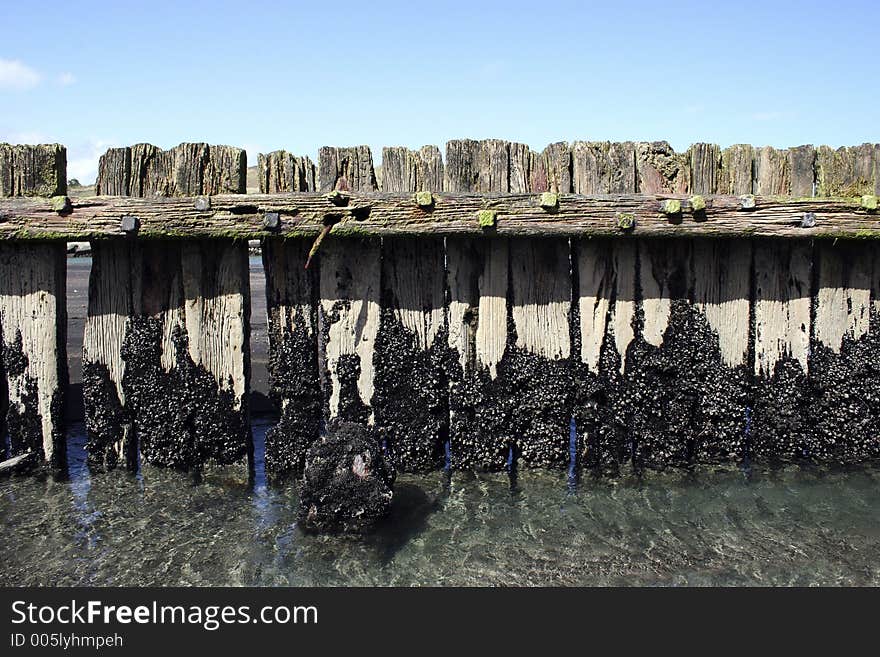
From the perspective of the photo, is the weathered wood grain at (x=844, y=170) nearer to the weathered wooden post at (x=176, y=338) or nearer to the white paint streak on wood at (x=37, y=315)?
the weathered wooden post at (x=176, y=338)

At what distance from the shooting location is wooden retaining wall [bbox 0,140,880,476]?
538cm

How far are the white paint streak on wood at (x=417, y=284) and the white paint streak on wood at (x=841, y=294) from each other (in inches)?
115

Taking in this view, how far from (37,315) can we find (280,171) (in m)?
2.08

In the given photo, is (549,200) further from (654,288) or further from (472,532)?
(472,532)

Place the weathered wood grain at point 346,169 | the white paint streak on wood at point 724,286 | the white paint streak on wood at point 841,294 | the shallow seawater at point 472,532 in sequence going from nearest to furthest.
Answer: the shallow seawater at point 472,532 → the weathered wood grain at point 346,169 → the white paint streak on wood at point 724,286 → the white paint streak on wood at point 841,294

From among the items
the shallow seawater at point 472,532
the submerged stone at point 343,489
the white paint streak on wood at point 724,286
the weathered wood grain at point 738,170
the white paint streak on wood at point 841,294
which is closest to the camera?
the shallow seawater at point 472,532

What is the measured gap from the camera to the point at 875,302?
596 centimetres

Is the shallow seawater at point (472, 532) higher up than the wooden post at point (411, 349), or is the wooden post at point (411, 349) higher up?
the wooden post at point (411, 349)

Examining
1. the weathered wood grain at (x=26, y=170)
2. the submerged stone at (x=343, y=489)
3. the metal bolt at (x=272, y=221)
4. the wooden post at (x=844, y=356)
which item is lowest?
the submerged stone at (x=343, y=489)

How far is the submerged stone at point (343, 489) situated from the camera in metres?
5.12

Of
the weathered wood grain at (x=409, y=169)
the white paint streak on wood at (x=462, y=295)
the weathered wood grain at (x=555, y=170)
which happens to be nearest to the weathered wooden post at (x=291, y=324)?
the weathered wood grain at (x=409, y=169)

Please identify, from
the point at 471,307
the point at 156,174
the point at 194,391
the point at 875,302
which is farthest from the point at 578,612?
the point at 156,174

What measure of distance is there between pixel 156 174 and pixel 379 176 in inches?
61.9

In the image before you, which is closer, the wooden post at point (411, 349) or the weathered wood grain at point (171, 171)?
the weathered wood grain at point (171, 171)
